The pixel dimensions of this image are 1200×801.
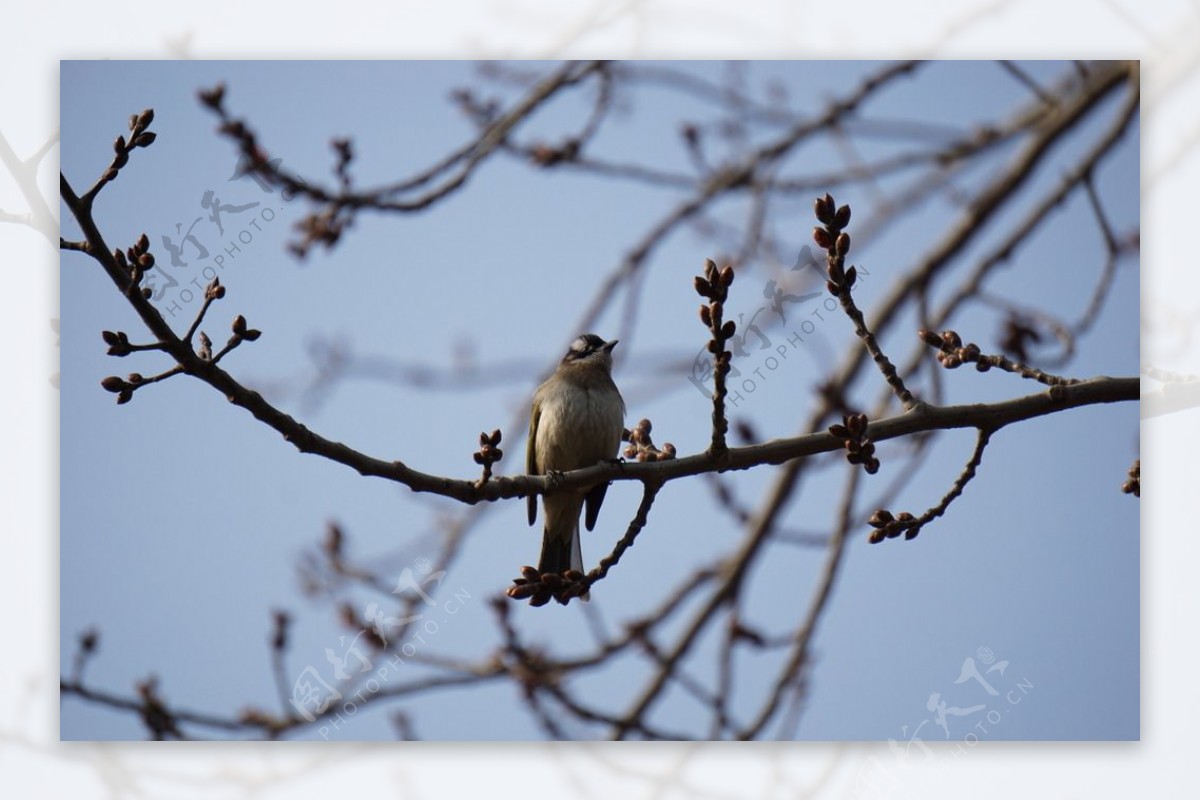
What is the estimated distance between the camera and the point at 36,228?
8.91 feet

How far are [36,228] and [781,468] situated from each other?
5.68 ft

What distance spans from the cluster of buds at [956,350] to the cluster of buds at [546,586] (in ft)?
2.53

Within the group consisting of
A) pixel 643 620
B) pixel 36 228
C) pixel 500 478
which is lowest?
pixel 643 620

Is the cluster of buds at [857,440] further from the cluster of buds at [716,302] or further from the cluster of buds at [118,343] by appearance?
the cluster of buds at [118,343]

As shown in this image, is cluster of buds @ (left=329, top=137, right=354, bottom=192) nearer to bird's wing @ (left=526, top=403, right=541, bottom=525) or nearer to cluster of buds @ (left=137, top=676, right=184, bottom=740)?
bird's wing @ (left=526, top=403, right=541, bottom=525)

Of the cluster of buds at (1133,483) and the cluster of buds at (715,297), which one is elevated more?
the cluster of buds at (715,297)

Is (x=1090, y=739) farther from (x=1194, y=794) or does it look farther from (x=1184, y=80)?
(x=1184, y=80)

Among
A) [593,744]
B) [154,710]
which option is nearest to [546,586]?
[593,744]

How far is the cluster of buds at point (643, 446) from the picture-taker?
248 centimetres

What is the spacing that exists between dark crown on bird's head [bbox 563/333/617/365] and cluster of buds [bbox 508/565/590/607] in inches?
42.9

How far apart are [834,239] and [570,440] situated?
46.3 inches

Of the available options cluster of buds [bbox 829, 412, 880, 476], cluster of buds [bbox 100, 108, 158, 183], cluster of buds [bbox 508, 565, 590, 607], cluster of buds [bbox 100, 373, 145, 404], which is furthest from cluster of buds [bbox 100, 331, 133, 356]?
cluster of buds [bbox 829, 412, 880, 476]

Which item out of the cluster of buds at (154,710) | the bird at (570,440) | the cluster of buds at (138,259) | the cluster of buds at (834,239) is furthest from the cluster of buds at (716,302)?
the cluster of buds at (154,710)

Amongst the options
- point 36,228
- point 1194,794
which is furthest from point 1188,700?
point 36,228
